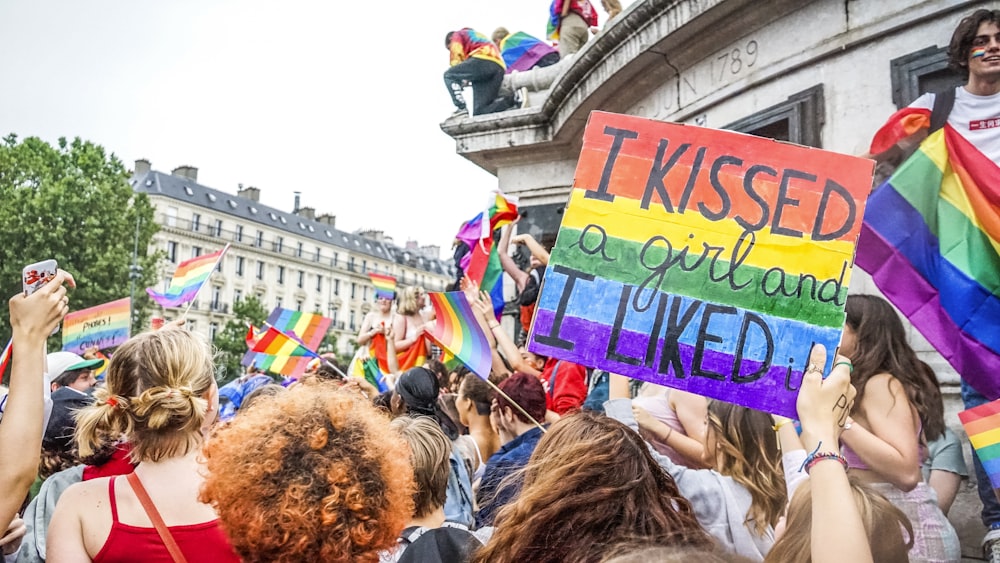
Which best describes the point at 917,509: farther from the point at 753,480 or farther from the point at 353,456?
the point at 353,456

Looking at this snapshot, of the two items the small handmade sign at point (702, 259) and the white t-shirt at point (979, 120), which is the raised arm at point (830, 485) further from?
the white t-shirt at point (979, 120)

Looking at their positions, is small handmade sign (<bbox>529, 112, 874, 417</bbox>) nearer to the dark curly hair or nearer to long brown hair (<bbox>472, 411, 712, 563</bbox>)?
long brown hair (<bbox>472, 411, 712, 563</bbox>)

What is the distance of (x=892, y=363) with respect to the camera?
2.98m

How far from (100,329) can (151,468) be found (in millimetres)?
5759

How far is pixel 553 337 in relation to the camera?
2611 mm

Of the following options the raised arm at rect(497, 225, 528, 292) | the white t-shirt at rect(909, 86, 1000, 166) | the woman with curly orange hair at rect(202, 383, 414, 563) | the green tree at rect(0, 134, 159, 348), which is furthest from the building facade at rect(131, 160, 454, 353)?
the woman with curly orange hair at rect(202, 383, 414, 563)

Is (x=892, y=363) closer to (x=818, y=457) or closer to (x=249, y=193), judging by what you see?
(x=818, y=457)

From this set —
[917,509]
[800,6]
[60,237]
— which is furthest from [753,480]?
A: [60,237]

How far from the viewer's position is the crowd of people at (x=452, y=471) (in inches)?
65.9

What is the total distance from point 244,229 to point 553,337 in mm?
77890

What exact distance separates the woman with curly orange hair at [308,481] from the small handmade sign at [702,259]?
93 centimetres

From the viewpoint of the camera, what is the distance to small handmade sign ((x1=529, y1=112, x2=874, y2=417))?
2.57 meters

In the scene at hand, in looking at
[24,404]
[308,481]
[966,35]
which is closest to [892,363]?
[966,35]

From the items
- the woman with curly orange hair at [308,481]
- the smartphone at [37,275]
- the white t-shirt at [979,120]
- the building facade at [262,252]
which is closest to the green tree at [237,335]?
the building facade at [262,252]
